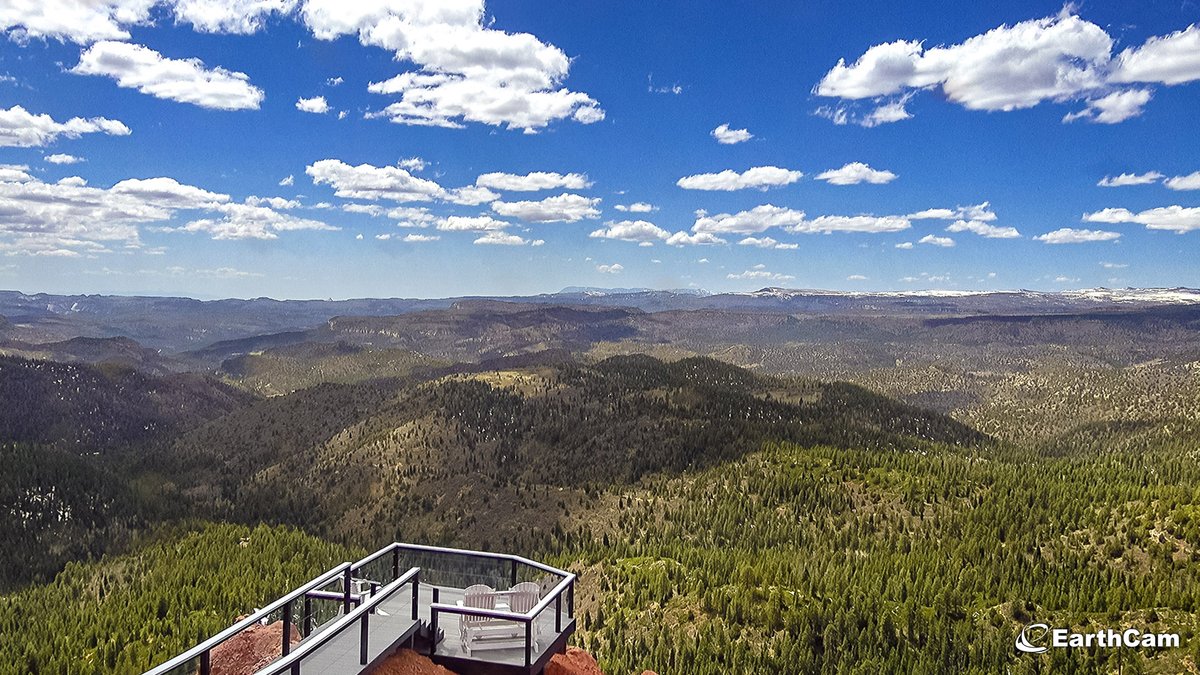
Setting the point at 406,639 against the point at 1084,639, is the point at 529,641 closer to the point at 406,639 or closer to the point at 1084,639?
the point at 406,639

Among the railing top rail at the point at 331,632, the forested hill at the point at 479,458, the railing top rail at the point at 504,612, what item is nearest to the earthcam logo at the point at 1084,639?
the railing top rail at the point at 504,612

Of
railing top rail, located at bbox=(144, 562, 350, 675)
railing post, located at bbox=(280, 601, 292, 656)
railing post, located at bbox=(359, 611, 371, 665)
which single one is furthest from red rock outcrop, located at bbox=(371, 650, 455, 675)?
railing top rail, located at bbox=(144, 562, 350, 675)

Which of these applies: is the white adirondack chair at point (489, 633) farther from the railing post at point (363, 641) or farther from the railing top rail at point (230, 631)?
the railing top rail at point (230, 631)

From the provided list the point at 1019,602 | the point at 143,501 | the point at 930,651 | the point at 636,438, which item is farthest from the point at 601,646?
the point at 143,501

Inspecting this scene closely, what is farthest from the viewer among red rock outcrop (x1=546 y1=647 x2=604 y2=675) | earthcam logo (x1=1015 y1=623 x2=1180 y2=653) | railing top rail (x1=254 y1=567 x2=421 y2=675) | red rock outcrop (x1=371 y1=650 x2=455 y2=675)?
earthcam logo (x1=1015 y1=623 x2=1180 y2=653)

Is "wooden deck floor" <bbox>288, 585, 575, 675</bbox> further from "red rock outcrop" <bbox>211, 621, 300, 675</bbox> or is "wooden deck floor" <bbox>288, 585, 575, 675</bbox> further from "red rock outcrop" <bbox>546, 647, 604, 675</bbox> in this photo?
"red rock outcrop" <bbox>211, 621, 300, 675</bbox>

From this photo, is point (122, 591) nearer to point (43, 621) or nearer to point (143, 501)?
point (43, 621)

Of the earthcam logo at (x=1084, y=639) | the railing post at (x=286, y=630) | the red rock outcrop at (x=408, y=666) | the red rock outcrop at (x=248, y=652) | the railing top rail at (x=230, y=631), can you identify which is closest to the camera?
the railing top rail at (x=230, y=631)
